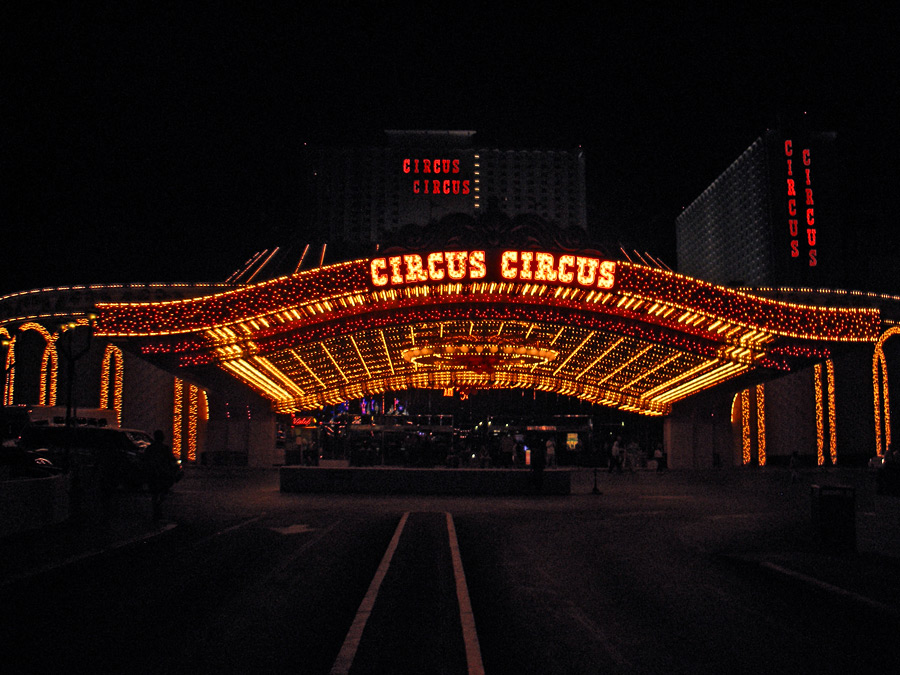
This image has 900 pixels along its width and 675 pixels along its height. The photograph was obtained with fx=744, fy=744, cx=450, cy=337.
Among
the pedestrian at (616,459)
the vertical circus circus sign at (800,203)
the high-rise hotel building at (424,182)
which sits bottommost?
the pedestrian at (616,459)

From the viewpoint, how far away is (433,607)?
8.04 meters

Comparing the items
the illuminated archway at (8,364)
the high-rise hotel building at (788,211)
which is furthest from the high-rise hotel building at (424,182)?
the illuminated archway at (8,364)

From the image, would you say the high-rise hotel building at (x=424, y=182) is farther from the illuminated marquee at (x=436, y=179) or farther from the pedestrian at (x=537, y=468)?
the pedestrian at (x=537, y=468)

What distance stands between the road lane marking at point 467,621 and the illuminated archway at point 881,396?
44.1 m

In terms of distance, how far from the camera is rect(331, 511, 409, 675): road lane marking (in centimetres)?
580

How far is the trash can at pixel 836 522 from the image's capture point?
12078 millimetres

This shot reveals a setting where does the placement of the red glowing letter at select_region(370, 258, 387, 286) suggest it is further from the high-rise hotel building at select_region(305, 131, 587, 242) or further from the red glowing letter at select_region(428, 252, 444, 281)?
the high-rise hotel building at select_region(305, 131, 587, 242)

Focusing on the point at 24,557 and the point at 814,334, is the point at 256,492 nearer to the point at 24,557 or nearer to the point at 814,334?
the point at 24,557

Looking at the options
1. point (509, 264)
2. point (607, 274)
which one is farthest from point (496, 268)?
point (607, 274)

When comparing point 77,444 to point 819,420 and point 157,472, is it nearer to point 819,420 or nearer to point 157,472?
point 157,472

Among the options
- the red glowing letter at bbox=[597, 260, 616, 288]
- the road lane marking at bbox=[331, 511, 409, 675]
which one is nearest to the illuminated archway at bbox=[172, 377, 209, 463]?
the red glowing letter at bbox=[597, 260, 616, 288]

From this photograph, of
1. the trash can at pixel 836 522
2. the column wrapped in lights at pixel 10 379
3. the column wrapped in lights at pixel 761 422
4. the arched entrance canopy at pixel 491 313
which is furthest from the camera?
the column wrapped in lights at pixel 761 422

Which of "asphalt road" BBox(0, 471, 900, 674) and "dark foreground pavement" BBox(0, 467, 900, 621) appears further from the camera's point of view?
"dark foreground pavement" BBox(0, 467, 900, 621)

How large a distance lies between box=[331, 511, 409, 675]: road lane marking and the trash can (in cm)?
712
